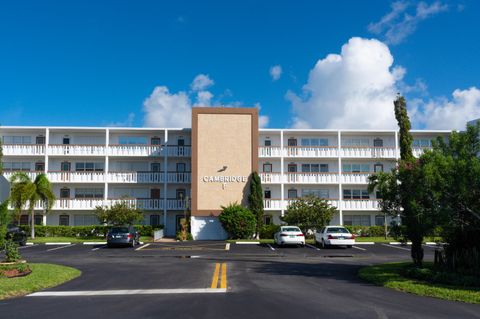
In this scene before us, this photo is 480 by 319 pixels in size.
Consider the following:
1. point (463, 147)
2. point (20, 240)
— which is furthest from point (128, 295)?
point (20, 240)

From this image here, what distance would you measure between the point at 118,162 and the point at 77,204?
542 centimetres

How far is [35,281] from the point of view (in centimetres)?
1320

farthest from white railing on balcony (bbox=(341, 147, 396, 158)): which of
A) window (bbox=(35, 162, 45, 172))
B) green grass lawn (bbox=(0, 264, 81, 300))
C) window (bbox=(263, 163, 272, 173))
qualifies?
green grass lawn (bbox=(0, 264, 81, 300))

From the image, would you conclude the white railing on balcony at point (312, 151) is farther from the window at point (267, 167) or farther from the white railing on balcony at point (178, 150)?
the white railing on balcony at point (178, 150)

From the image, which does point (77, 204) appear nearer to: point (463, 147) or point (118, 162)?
point (118, 162)

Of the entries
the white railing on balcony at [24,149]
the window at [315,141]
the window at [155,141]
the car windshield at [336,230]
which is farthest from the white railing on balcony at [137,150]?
the car windshield at [336,230]

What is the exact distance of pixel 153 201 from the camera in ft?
134

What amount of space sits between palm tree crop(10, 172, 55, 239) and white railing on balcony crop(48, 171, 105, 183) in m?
3.77

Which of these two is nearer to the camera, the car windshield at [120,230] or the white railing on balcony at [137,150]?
the car windshield at [120,230]

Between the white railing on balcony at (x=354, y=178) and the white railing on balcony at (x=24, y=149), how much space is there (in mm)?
27930

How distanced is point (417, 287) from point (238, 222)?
23.1 metres

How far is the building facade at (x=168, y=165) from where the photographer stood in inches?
1603

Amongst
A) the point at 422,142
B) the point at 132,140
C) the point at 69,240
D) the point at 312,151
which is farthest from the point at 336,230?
the point at 132,140

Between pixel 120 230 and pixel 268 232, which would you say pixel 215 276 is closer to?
pixel 120 230
